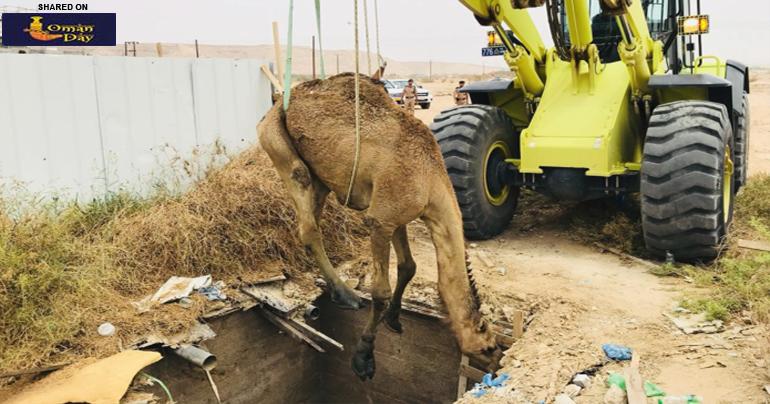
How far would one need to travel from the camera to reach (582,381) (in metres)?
4.20

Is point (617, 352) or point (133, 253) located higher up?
point (133, 253)

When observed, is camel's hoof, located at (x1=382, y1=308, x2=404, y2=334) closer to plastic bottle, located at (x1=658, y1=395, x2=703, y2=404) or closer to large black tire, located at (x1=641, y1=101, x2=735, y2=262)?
plastic bottle, located at (x1=658, y1=395, x2=703, y2=404)

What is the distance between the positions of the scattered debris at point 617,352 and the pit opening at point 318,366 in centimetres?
164

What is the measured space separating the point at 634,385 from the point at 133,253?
4.52 meters

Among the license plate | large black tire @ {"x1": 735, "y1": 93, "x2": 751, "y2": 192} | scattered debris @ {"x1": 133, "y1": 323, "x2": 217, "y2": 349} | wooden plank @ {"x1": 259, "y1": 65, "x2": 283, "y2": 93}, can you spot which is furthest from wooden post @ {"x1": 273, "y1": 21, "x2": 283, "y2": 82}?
large black tire @ {"x1": 735, "y1": 93, "x2": 751, "y2": 192}

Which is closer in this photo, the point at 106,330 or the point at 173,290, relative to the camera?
the point at 106,330

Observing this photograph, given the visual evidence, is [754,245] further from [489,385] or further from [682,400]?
[489,385]

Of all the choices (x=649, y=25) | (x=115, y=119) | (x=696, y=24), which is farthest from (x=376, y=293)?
(x=649, y=25)

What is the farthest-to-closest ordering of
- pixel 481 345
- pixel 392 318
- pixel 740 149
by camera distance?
pixel 740 149
pixel 392 318
pixel 481 345

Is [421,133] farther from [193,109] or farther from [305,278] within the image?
[193,109]

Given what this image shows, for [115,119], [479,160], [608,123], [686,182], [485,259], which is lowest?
[485,259]

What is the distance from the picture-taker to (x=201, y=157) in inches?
327

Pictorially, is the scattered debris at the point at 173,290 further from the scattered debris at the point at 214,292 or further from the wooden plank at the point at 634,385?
the wooden plank at the point at 634,385

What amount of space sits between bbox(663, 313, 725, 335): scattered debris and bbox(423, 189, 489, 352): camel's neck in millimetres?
1666
